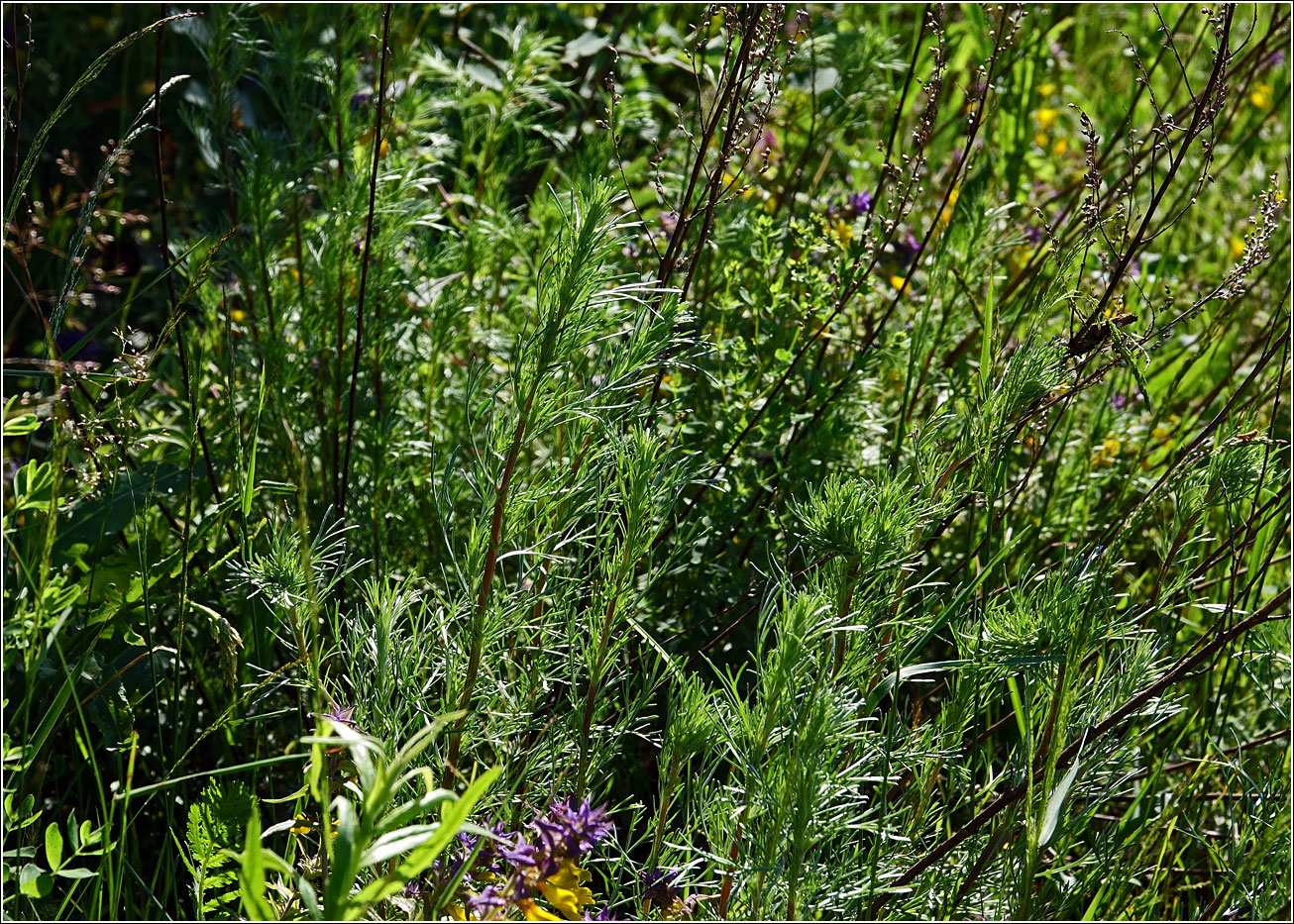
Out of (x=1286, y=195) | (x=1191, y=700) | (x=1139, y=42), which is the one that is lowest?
(x=1191, y=700)

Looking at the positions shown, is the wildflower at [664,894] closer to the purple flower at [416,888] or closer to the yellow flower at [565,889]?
the yellow flower at [565,889]

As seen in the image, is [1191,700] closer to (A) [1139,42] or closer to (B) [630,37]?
(B) [630,37]

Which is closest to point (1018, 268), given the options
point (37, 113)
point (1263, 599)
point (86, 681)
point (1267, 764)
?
point (1263, 599)

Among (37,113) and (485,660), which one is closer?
(485,660)

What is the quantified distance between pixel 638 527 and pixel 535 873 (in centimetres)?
34

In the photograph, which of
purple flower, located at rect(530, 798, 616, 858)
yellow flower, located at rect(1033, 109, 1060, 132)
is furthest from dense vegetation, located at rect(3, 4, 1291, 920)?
yellow flower, located at rect(1033, 109, 1060, 132)

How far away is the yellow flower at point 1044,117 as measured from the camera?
3566mm

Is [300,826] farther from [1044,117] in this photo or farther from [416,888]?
[1044,117]

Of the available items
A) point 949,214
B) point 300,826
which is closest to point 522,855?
point 300,826

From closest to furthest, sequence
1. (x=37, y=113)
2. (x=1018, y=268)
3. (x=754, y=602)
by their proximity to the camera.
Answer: (x=754, y=602) < (x=1018, y=268) < (x=37, y=113)

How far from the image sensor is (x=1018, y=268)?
8.13 ft

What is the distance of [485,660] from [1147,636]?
2.42 ft

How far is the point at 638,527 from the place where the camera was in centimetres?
111

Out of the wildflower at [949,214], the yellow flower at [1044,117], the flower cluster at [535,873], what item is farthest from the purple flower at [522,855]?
the yellow flower at [1044,117]
